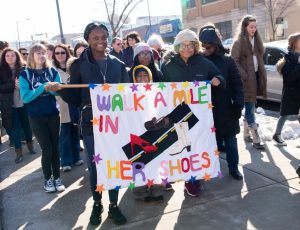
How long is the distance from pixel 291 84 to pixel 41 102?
3.55 meters

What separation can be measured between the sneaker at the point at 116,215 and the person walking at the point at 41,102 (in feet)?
4.19

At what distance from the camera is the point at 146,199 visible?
13.8ft

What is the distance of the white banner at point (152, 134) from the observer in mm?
3639

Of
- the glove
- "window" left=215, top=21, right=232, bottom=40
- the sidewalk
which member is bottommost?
the sidewalk

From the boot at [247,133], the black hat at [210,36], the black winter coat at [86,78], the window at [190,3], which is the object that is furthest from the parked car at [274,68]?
the window at [190,3]

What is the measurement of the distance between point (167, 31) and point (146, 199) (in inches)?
1957

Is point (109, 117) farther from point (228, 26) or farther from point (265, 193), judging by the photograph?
point (228, 26)

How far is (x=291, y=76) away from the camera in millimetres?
5391

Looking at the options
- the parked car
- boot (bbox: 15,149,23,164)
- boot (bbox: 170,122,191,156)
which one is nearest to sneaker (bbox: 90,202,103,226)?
boot (bbox: 170,122,191,156)

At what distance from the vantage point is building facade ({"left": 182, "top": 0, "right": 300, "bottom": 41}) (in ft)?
113

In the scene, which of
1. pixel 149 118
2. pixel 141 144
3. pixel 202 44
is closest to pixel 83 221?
pixel 141 144

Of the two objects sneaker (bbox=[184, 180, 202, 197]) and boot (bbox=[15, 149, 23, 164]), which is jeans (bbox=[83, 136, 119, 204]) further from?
boot (bbox=[15, 149, 23, 164])

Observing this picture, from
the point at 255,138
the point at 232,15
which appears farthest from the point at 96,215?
the point at 232,15

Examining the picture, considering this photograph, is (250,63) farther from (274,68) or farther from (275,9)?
(275,9)
